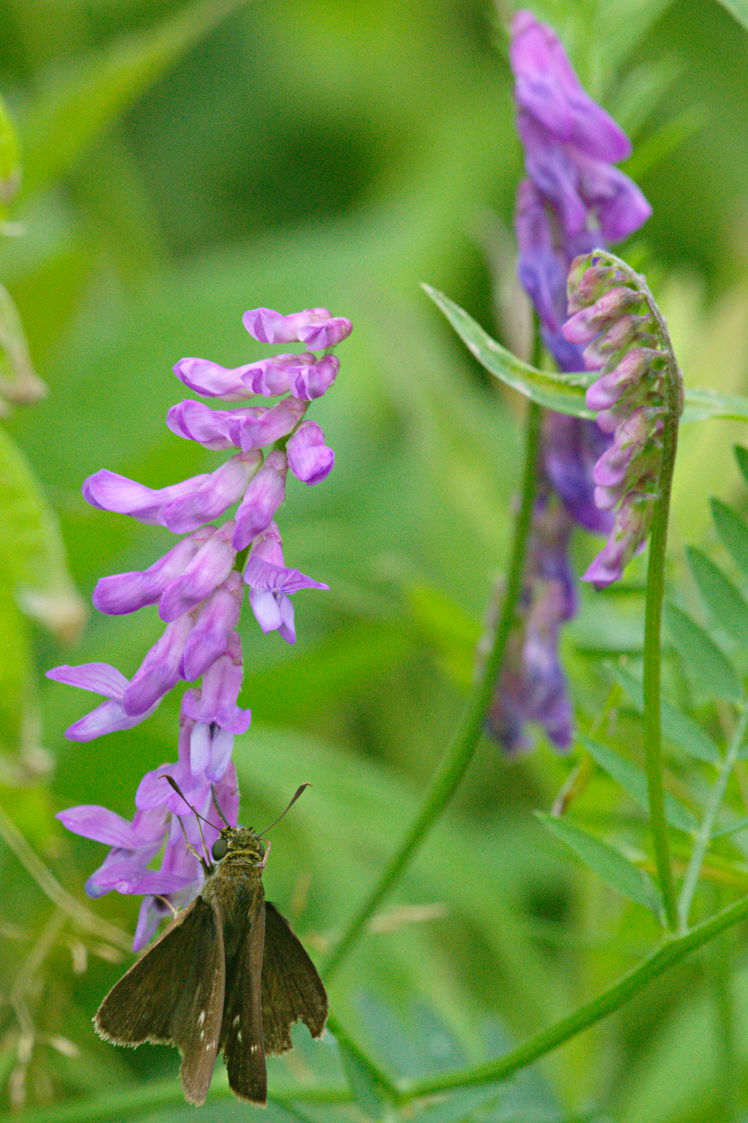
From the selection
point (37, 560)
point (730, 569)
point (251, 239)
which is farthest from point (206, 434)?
point (251, 239)

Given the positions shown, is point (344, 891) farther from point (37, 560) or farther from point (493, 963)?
point (37, 560)

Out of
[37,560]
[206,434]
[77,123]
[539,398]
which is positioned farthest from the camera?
[77,123]

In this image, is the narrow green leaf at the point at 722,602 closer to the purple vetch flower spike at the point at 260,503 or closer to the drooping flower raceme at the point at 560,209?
the drooping flower raceme at the point at 560,209

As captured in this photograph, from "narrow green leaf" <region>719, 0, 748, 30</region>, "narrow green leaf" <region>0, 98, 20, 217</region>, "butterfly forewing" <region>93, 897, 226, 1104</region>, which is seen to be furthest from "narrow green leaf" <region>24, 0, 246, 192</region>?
"butterfly forewing" <region>93, 897, 226, 1104</region>

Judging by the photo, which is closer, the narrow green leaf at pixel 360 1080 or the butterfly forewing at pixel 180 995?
the butterfly forewing at pixel 180 995

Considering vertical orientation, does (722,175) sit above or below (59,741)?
above

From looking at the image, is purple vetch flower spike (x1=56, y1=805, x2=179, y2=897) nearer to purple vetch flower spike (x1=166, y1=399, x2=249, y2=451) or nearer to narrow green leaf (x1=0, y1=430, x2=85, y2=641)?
purple vetch flower spike (x1=166, y1=399, x2=249, y2=451)

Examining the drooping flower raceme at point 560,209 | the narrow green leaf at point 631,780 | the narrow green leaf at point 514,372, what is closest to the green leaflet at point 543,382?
the narrow green leaf at point 514,372

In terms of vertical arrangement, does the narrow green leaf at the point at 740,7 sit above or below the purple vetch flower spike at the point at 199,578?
above
